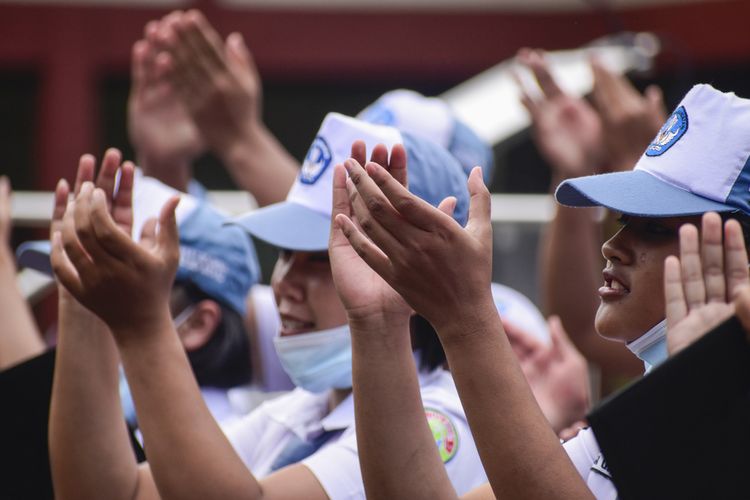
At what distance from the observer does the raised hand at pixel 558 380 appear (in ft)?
8.32

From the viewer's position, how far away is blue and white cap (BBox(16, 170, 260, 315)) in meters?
2.62

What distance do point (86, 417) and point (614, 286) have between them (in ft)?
2.97

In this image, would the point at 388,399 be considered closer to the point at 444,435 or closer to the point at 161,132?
the point at 444,435

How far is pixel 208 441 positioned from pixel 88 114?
506 centimetres

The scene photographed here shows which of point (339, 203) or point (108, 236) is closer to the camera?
point (339, 203)

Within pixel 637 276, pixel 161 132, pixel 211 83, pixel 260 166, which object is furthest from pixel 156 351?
pixel 161 132

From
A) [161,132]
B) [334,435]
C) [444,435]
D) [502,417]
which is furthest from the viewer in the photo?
[161,132]

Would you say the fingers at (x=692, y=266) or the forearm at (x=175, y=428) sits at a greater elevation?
the fingers at (x=692, y=266)

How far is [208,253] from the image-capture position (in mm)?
2654

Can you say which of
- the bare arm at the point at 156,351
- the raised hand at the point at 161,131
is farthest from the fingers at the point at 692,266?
the raised hand at the point at 161,131

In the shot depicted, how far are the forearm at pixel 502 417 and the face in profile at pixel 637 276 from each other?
Answer: 223 mm

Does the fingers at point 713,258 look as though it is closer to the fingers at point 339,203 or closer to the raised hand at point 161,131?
the fingers at point 339,203

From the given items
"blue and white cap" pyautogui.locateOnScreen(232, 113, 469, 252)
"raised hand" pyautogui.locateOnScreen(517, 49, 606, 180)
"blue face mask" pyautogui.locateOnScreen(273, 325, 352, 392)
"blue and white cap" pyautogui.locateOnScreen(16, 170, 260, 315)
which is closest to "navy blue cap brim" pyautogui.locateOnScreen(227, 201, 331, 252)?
"blue and white cap" pyautogui.locateOnScreen(232, 113, 469, 252)

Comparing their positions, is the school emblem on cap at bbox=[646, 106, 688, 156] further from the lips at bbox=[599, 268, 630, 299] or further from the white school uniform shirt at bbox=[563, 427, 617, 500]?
the white school uniform shirt at bbox=[563, 427, 617, 500]
